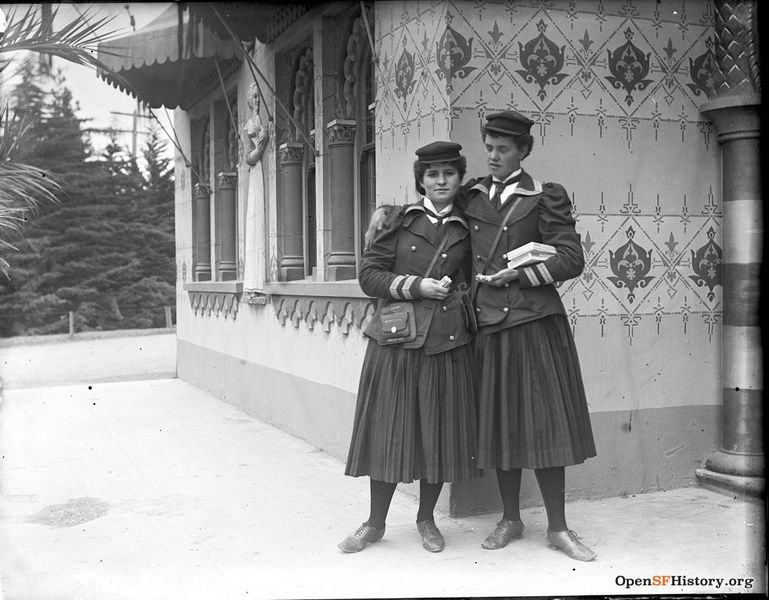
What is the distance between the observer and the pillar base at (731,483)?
5305 millimetres

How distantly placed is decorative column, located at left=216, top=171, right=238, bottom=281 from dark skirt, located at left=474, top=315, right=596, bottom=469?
6.93 meters

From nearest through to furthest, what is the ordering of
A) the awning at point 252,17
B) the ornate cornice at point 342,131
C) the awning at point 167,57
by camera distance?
the ornate cornice at point 342,131
the awning at point 252,17
the awning at point 167,57

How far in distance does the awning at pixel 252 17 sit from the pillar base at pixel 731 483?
4827mm

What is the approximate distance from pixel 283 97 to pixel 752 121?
465 centimetres

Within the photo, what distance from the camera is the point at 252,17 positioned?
8.42m

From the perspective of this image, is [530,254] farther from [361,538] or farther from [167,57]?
[167,57]

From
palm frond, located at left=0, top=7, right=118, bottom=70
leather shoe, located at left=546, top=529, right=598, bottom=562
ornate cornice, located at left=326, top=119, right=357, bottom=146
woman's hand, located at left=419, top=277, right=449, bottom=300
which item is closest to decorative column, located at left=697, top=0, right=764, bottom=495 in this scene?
leather shoe, located at left=546, top=529, right=598, bottom=562

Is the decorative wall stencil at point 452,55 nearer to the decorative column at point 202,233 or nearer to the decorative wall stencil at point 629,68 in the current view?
the decorative wall stencil at point 629,68

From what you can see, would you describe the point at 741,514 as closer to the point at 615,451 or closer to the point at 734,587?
the point at 615,451

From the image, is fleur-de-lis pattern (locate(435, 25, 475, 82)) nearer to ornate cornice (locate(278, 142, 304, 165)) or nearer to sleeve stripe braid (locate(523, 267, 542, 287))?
sleeve stripe braid (locate(523, 267, 542, 287))

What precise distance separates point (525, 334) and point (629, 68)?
214 cm

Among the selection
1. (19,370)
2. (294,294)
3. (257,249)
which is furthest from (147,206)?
(294,294)

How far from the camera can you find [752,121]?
5383mm

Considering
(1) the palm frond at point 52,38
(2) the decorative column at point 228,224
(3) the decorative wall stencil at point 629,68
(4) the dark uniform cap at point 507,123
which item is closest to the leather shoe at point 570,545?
(4) the dark uniform cap at point 507,123
